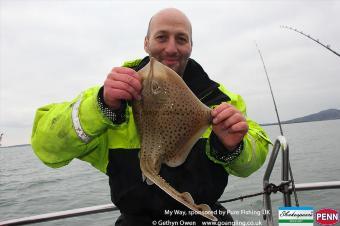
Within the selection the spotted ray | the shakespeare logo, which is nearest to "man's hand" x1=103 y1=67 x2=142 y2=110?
the spotted ray

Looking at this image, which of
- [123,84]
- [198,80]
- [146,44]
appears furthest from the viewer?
[146,44]

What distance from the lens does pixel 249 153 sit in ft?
10.2

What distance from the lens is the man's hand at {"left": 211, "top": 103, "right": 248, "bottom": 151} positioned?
7.88ft

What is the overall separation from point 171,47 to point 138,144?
2.98 feet

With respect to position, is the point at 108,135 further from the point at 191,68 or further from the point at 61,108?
the point at 191,68

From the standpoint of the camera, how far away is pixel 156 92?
2.24m

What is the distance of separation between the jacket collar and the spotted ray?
0.93 metres

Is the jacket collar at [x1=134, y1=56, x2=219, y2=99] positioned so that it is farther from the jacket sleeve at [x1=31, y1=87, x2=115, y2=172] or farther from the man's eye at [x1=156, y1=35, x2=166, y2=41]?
the jacket sleeve at [x1=31, y1=87, x2=115, y2=172]

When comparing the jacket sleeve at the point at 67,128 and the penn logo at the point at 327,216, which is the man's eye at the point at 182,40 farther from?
the penn logo at the point at 327,216

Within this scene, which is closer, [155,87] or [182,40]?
[155,87]

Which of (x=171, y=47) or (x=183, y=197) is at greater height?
(x=171, y=47)

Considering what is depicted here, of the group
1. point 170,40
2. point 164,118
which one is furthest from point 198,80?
point 164,118

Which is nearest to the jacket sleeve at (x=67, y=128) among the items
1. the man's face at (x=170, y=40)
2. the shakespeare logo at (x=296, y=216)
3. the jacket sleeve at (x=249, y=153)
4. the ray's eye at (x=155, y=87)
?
the ray's eye at (x=155, y=87)

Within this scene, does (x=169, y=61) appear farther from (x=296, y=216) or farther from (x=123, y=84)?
(x=296, y=216)
